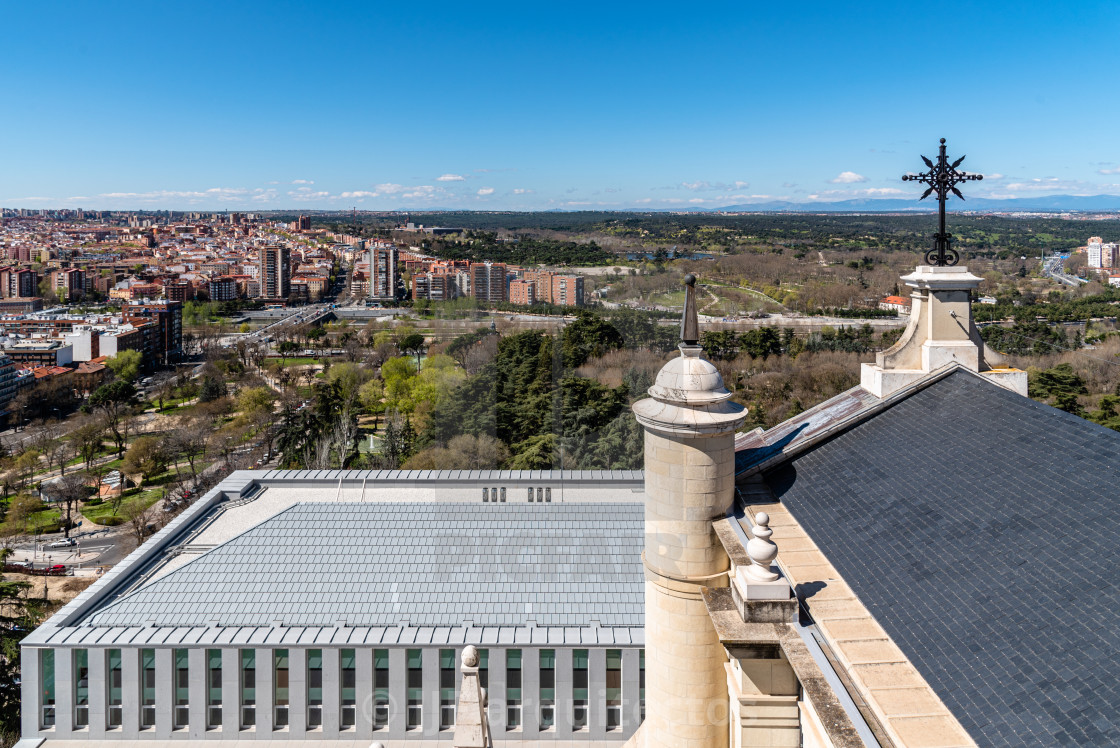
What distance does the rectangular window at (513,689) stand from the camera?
437 inches

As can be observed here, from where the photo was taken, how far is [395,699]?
36.6ft

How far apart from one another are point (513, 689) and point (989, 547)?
8730 mm

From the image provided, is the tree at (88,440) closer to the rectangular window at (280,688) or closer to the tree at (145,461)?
the tree at (145,461)

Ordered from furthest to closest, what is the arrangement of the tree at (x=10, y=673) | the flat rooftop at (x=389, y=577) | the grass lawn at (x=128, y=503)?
1. the grass lawn at (x=128, y=503)
2. the tree at (x=10, y=673)
3. the flat rooftop at (x=389, y=577)

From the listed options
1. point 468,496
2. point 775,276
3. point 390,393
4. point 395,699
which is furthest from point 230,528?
point 775,276

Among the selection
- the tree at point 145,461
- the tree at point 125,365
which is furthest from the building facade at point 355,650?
the tree at point 125,365

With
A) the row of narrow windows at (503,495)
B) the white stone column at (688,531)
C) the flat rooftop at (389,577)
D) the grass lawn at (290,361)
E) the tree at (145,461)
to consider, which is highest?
the white stone column at (688,531)

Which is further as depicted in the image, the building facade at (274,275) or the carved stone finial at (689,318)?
the building facade at (274,275)

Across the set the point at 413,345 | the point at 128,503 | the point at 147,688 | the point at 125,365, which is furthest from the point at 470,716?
the point at 125,365

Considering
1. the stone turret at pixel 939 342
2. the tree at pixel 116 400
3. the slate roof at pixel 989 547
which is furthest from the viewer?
the tree at pixel 116 400

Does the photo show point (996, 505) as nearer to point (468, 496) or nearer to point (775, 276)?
point (468, 496)

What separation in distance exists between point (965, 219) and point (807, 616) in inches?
4318

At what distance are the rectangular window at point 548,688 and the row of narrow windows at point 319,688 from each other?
1 cm

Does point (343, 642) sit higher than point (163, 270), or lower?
lower
